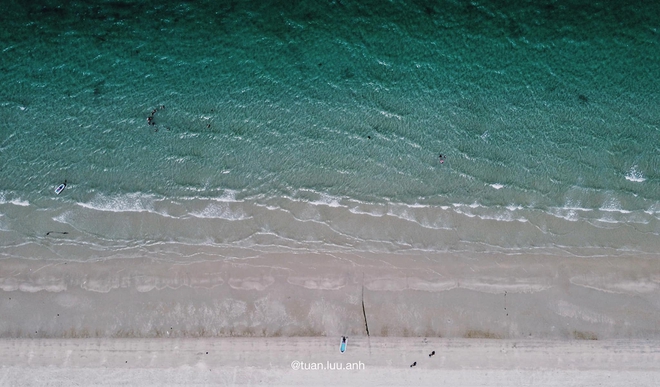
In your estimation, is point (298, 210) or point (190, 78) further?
point (190, 78)

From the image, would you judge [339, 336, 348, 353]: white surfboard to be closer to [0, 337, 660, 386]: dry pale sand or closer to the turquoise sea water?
[0, 337, 660, 386]: dry pale sand

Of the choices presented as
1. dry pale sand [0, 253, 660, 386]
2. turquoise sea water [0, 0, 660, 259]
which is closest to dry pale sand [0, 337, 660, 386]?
dry pale sand [0, 253, 660, 386]

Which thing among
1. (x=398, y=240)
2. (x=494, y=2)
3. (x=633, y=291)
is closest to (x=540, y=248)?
(x=633, y=291)

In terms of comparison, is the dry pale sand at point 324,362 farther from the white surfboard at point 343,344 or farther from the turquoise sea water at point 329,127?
the turquoise sea water at point 329,127

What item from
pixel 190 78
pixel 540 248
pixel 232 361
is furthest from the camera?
pixel 190 78

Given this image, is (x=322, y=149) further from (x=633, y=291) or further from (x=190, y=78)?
(x=633, y=291)

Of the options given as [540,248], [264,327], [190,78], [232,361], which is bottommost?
[232,361]

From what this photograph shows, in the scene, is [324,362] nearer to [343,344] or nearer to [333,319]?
[343,344]
